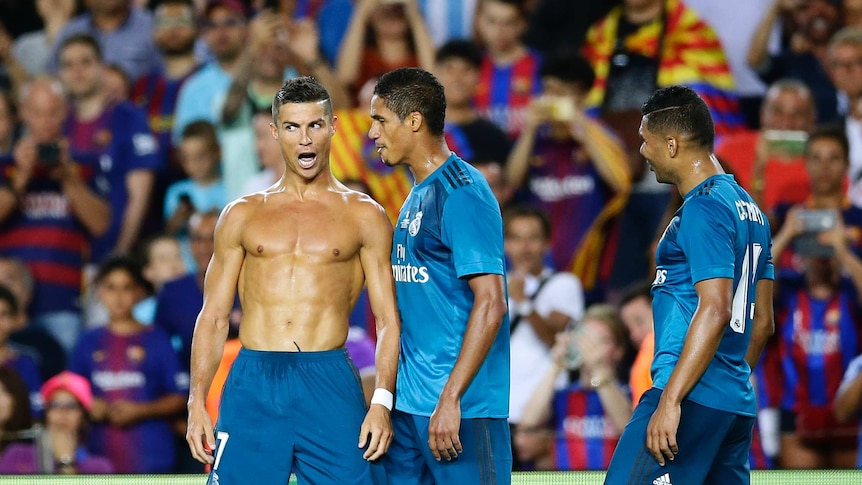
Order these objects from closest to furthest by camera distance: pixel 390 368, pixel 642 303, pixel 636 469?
pixel 636 469, pixel 390 368, pixel 642 303

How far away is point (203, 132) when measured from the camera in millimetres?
8617

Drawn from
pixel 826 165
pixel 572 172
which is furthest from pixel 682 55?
pixel 826 165

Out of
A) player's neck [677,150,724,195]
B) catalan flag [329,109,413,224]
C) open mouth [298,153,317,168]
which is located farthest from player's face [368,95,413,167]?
catalan flag [329,109,413,224]

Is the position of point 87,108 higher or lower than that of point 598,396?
higher

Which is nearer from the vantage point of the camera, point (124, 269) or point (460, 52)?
point (124, 269)

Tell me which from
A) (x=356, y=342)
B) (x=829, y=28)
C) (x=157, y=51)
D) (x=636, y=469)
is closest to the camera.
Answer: (x=636, y=469)

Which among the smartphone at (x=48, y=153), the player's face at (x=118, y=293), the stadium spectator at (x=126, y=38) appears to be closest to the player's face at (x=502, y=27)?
the stadium spectator at (x=126, y=38)

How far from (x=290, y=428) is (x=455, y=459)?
600 mm

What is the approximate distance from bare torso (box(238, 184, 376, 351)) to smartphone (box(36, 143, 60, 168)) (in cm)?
494

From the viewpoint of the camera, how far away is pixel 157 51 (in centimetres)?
905

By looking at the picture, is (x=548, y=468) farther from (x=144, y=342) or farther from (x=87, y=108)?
(x=87, y=108)

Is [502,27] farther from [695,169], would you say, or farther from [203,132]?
[695,169]

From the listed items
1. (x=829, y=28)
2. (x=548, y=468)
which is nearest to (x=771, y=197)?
(x=829, y=28)

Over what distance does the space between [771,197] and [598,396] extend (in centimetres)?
204
